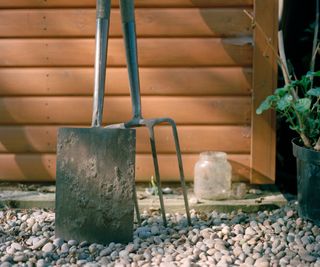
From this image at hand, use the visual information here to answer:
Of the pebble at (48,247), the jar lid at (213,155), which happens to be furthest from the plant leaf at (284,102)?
the pebble at (48,247)

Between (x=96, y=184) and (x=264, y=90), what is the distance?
1165 millimetres

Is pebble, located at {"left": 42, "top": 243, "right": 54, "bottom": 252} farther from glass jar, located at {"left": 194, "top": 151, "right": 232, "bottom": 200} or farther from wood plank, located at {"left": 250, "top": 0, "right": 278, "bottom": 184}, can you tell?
wood plank, located at {"left": 250, "top": 0, "right": 278, "bottom": 184}

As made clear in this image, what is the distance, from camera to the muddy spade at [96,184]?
2543 mm

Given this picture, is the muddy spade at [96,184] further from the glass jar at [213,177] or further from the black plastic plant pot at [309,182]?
the black plastic plant pot at [309,182]

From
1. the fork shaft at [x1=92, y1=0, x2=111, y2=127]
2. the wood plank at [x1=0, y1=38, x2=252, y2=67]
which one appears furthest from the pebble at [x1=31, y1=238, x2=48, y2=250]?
the wood plank at [x1=0, y1=38, x2=252, y2=67]

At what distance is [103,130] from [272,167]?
1146mm

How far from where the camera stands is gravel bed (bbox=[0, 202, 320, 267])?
7.84 ft

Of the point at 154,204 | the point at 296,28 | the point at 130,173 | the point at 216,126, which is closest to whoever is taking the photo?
the point at 130,173

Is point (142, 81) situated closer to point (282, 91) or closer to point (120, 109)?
point (120, 109)

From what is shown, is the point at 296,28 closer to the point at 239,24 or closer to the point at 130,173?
the point at 239,24

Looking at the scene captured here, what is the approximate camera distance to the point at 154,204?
121 inches

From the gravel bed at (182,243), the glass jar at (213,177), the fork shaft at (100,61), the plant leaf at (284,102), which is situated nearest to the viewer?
the gravel bed at (182,243)

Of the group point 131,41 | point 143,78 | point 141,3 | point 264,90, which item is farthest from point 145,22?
point 264,90

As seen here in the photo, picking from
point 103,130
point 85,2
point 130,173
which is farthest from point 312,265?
point 85,2
